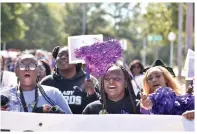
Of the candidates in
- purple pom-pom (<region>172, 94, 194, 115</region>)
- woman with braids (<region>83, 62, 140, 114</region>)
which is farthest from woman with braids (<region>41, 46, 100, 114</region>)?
purple pom-pom (<region>172, 94, 194, 115</region>)

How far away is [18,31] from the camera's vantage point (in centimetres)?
3566

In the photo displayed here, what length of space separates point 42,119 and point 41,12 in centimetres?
5480

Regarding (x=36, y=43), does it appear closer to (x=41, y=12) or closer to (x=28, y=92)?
(x=41, y=12)

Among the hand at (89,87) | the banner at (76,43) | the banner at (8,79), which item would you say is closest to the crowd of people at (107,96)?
the hand at (89,87)

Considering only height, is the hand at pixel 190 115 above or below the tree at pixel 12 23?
below

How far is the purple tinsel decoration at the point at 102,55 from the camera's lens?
15.0 feet

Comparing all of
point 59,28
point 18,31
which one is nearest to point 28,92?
point 18,31

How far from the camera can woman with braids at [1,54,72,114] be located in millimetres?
4457

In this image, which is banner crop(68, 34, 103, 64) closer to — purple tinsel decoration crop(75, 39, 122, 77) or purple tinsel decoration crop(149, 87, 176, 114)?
purple tinsel decoration crop(75, 39, 122, 77)

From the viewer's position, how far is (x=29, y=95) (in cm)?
462

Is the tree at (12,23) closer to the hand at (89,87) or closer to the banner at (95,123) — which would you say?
the hand at (89,87)

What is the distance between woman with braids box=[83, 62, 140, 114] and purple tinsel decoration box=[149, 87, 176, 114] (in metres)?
0.16

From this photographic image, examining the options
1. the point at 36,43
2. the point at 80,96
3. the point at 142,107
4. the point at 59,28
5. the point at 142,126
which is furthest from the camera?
the point at 59,28

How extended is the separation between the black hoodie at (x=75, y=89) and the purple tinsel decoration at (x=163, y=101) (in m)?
1.24
